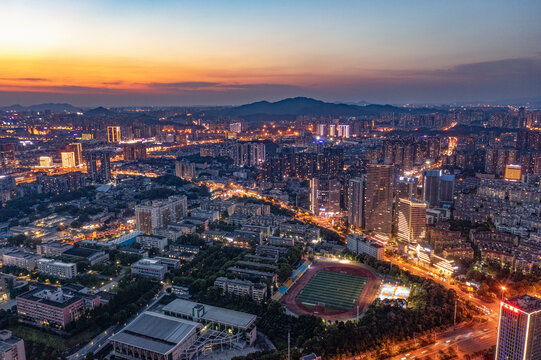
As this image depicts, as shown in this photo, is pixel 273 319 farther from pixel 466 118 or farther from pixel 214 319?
pixel 466 118

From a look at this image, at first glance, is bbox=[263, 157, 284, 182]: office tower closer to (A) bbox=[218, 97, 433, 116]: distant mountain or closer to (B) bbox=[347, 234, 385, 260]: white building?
(B) bbox=[347, 234, 385, 260]: white building

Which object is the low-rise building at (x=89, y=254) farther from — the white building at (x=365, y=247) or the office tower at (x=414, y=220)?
the office tower at (x=414, y=220)

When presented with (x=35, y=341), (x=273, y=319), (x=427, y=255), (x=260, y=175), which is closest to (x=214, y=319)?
(x=273, y=319)

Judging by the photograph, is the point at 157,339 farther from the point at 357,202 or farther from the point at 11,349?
the point at 357,202

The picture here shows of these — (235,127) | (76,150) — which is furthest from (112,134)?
(235,127)

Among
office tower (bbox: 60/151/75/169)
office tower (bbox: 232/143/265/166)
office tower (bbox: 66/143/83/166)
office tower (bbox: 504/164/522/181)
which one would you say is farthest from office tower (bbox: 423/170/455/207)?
office tower (bbox: 66/143/83/166)

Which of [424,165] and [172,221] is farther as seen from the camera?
[424,165]
